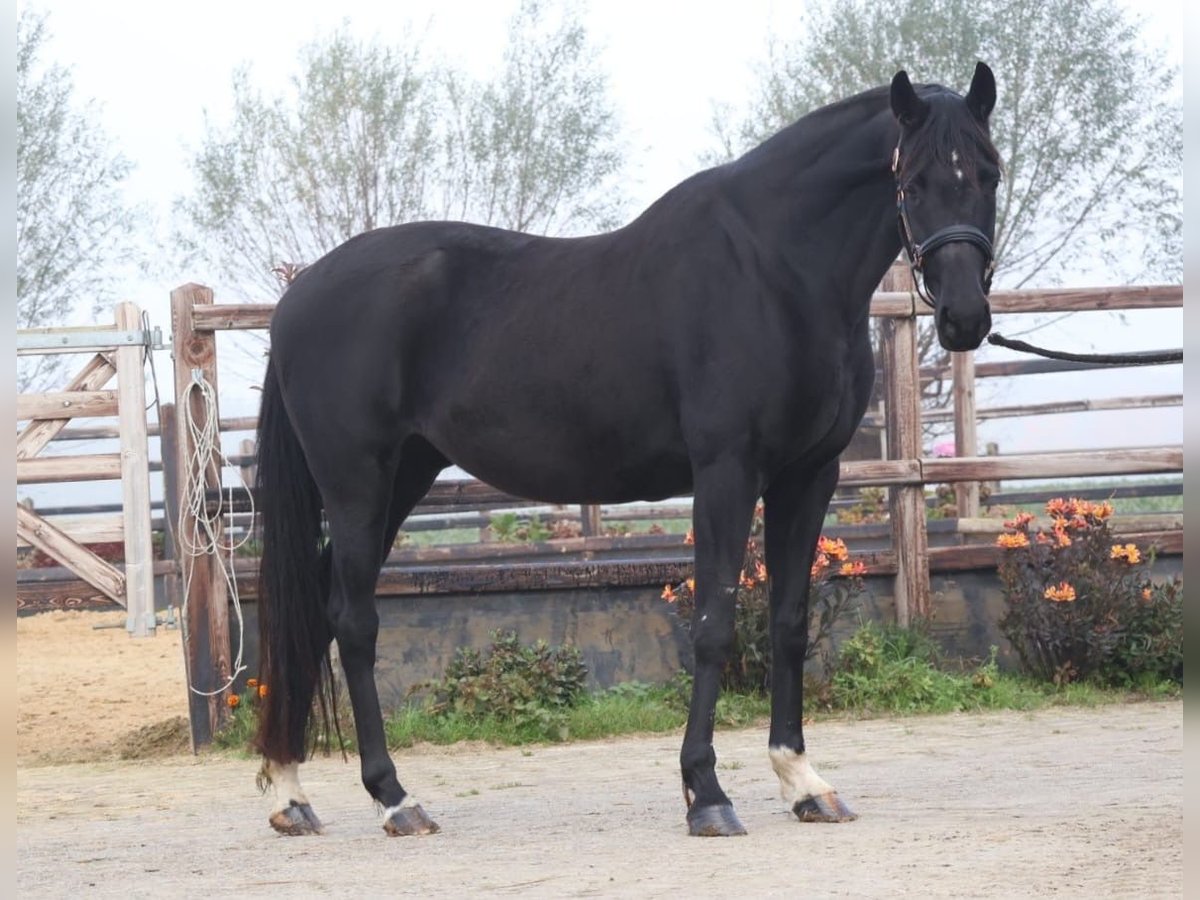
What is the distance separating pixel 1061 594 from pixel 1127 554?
0.44 metres

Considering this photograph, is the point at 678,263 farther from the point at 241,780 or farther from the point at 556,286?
the point at 241,780

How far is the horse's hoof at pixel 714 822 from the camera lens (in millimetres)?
4152

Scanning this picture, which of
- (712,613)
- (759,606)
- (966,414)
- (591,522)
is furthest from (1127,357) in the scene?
(591,522)

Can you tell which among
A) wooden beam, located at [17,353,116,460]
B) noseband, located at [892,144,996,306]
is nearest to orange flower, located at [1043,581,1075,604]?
noseband, located at [892,144,996,306]

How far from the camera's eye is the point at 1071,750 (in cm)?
558

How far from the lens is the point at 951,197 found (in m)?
3.98

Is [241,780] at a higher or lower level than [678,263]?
lower

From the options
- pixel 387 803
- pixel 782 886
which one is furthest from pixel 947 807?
pixel 387 803

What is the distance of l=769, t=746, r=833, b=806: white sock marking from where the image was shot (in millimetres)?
4402

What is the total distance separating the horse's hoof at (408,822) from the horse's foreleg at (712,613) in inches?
32.7

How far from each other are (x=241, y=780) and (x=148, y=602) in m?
1.53

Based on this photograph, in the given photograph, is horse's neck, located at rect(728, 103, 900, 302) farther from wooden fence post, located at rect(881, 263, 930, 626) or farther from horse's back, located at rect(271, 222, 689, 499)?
wooden fence post, located at rect(881, 263, 930, 626)

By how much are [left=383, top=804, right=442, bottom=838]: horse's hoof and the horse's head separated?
2.15 m

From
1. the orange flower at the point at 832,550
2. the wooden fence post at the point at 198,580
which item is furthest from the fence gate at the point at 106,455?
the orange flower at the point at 832,550
